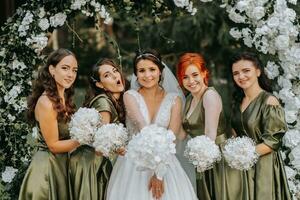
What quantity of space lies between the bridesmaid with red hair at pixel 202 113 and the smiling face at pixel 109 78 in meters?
0.61

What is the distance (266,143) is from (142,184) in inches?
46.6

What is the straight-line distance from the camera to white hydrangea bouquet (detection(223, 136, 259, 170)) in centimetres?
496

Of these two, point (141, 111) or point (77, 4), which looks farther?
point (77, 4)

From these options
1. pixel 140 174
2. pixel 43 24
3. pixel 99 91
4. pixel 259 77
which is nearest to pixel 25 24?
pixel 43 24

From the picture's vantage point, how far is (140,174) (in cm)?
517

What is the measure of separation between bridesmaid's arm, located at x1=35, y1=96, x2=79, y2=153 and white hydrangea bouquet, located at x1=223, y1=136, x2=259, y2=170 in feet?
4.49

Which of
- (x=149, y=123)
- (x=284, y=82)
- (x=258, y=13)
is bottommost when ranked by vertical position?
(x=149, y=123)

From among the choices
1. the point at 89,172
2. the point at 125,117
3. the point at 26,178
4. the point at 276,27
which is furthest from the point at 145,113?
the point at 276,27

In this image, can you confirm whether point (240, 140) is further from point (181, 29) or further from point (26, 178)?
point (181, 29)

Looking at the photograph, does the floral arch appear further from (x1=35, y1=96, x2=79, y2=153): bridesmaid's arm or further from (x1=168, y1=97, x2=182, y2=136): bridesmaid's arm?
(x1=168, y1=97, x2=182, y2=136): bridesmaid's arm

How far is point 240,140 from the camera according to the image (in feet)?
16.5

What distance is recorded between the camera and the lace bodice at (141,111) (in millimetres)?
5301

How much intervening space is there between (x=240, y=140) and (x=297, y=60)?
4.34 feet

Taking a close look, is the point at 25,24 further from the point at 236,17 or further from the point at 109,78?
the point at 236,17
